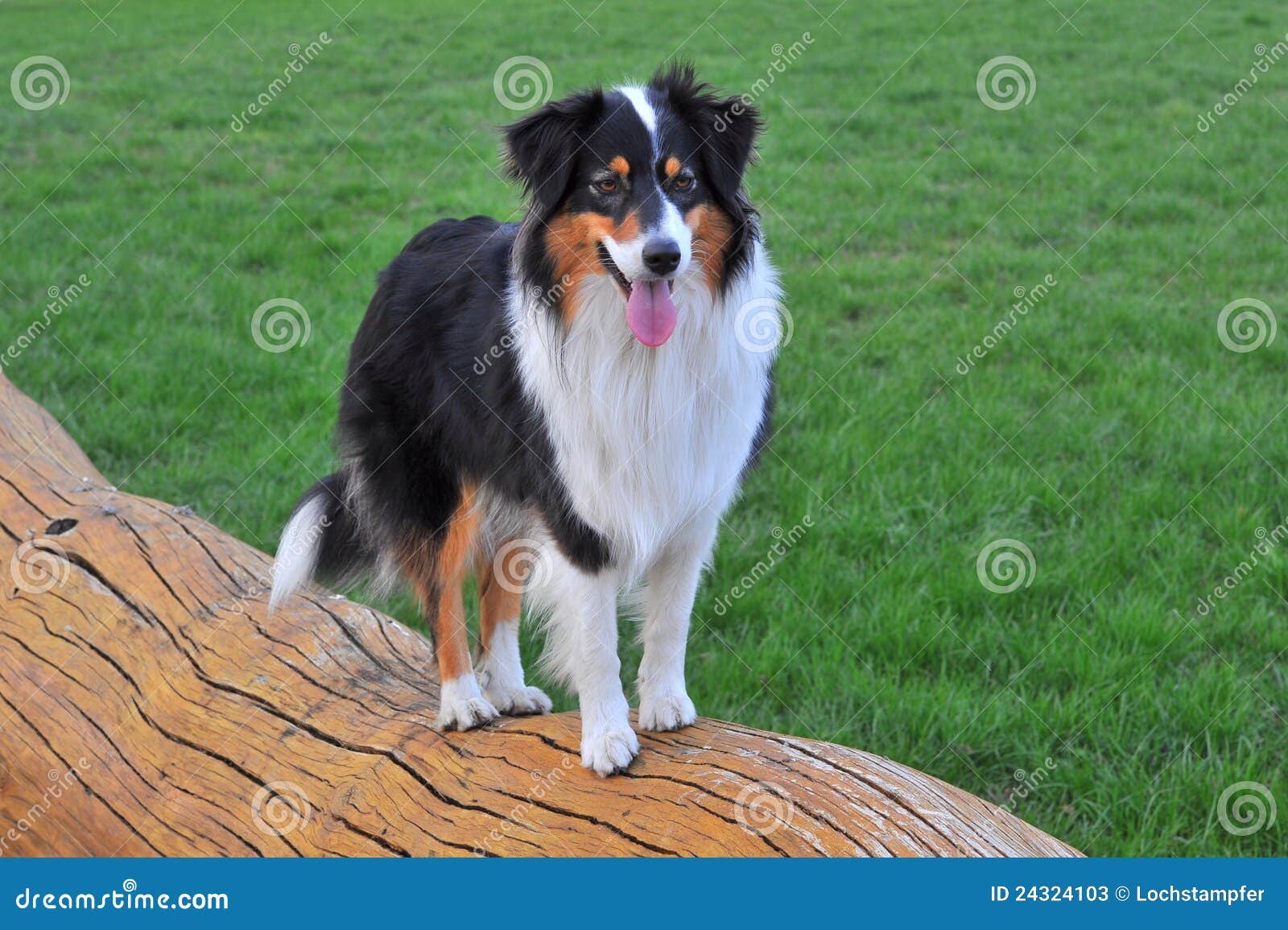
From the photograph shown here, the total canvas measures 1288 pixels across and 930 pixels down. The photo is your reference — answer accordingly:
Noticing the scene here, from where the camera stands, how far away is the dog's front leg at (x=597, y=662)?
302 centimetres

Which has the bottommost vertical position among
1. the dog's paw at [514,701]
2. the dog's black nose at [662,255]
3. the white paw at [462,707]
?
the dog's paw at [514,701]

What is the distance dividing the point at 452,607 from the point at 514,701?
381 mm

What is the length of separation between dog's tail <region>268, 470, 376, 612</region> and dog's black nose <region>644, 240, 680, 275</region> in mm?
1562

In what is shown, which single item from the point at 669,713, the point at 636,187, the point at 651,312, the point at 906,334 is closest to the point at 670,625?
the point at 669,713

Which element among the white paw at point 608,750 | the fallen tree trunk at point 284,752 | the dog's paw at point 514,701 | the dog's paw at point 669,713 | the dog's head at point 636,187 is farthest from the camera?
the dog's paw at point 514,701

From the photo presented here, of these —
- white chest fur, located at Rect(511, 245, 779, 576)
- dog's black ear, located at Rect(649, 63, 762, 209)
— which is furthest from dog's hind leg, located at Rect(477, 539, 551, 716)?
dog's black ear, located at Rect(649, 63, 762, 209)

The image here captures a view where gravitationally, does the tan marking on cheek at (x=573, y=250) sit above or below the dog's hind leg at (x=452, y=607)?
above

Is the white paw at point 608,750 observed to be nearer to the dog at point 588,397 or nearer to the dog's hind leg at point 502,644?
the dog at point 588,397

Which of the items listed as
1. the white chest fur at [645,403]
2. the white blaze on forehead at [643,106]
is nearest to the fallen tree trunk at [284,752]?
the white chest fur at [645,403]

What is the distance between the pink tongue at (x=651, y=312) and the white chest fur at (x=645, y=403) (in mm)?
96

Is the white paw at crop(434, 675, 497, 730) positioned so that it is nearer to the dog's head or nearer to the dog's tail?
the dog's tail

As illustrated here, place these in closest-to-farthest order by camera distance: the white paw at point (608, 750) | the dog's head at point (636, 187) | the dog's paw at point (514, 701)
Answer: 1. the dog's head at point (636, 187)
2. the white paw at point (608, 750)
3. the dog's paw at point (514, 701)

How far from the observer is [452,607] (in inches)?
139

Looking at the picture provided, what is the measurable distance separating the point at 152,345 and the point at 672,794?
194 inches
